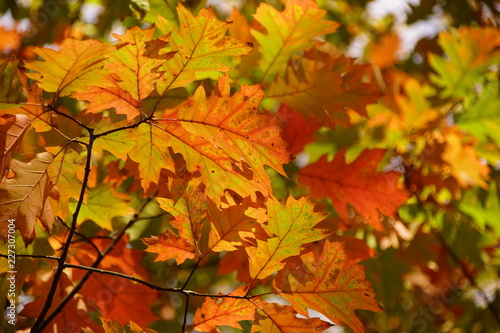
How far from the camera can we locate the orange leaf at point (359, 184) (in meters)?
1.22

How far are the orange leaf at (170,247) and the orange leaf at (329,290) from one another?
0.16 m

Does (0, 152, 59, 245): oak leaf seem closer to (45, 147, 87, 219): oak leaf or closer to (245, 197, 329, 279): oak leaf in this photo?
(45, 147, 87, 219): oak leaf

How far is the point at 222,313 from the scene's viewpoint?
826mm

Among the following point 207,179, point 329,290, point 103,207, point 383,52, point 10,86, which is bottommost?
point 383,52

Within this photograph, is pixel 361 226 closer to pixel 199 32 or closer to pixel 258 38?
pixel 258 38

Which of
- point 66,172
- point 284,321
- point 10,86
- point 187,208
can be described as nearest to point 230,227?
point 187,208

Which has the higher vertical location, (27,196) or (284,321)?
(27,196)

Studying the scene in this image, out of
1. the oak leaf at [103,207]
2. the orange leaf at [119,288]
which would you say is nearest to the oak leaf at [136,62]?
the oak leaf at [103,207]

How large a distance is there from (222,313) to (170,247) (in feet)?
0.46

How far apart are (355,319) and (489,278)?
198 centimetres

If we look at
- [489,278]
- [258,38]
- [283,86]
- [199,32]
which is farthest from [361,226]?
[489,278]

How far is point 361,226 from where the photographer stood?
1546 mm

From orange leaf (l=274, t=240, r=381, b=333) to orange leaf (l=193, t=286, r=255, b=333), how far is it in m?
0.06

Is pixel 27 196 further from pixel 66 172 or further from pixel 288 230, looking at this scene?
pixel 288 230
